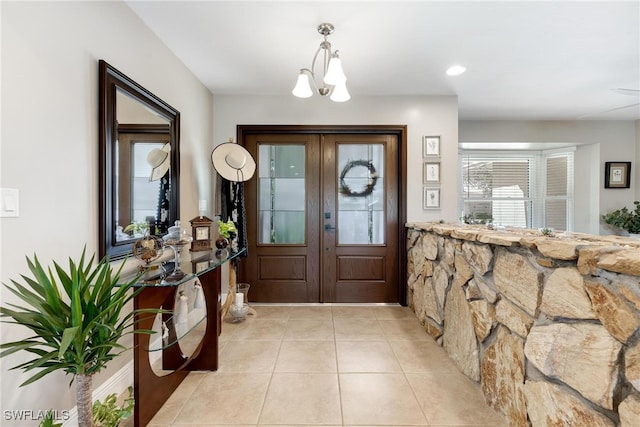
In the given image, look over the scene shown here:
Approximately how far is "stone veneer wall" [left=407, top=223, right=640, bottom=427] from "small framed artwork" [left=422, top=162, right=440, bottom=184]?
4.41 feet

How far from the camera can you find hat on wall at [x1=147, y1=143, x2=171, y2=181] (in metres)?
2.13

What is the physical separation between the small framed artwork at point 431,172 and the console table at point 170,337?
2.38 m

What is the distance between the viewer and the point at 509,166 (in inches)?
181

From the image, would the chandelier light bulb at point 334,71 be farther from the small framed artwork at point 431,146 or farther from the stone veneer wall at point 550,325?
the small framed artwork at point 431,146

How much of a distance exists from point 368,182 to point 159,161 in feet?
7.30

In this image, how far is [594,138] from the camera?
13.7ft

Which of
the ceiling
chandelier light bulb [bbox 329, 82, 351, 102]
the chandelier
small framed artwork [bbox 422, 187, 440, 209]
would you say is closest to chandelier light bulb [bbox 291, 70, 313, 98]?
the chandelier

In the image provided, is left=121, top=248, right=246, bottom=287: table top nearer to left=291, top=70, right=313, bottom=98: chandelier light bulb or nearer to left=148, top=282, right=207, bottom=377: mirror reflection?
left=148, top=282, right=207, bottom=377: mirror reflection

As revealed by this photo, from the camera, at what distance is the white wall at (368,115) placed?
3.38 meters

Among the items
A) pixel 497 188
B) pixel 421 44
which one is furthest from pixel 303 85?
pixel 497 188

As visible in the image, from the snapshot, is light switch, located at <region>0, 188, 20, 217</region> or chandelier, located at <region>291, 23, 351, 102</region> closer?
light switch, located at <region>0, 188, 20, 217</region>

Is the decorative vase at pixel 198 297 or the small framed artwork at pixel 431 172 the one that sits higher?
the small framed artwork at pixel 431 172

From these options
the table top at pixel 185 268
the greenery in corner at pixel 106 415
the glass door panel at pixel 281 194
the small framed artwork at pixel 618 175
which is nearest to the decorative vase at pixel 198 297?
the table top at pixel 185 268

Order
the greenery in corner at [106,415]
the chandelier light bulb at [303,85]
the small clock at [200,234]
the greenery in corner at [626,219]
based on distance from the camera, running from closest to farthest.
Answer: the greenery in corner at [106,415] → the chandelier light bulb at [303,85] → the small clock at [200,234] → the greenery in corner at [626,219]
